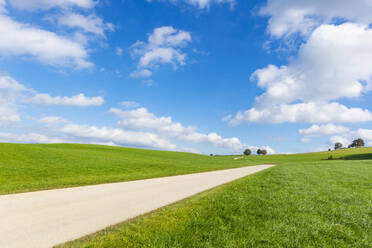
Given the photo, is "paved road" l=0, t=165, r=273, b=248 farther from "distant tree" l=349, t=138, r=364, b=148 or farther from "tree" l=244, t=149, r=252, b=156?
"distant tree" l=349, t=138, r=364, b=148

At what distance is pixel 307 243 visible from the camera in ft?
15.0

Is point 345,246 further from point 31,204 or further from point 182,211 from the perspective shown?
point 31,204

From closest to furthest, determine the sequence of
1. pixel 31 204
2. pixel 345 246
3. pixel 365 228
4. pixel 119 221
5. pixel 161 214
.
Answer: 1. pixel 345 246
2. pixel 365 228
3. pixel 119 221
4. pixel 161 214
5. pixel 31 204

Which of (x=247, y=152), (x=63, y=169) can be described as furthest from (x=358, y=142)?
(x=63, y=169)

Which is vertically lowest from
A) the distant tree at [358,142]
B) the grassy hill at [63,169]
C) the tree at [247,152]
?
the tree at [247,152]

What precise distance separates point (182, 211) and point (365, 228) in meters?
5.05

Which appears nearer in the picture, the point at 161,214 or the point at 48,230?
the point at 48,230

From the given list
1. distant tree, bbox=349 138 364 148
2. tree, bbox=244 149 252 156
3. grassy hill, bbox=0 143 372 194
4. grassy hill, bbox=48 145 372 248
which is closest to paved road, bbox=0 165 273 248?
grassy hill, bbox=48 145 372 248

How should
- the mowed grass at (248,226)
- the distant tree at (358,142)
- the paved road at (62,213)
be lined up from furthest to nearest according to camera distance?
the distant tree at (358,142) → the paved road at (62,213) → the mowed grass at (248,226)

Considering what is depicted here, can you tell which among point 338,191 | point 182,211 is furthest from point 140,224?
point 338,191

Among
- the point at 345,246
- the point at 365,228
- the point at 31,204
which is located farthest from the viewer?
the point at 31,204

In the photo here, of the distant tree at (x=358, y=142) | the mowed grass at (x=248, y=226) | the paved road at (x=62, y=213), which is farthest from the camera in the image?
the distant tree at (x=358, y=142)

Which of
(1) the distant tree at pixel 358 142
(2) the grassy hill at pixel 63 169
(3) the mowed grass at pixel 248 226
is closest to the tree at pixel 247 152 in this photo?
(1) the distant tree at pixel 358 142

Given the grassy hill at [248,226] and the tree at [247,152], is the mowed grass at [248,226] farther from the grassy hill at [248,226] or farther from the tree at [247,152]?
the tree at [247,152]
